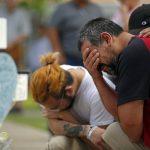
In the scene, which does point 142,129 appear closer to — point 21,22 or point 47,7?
point 21,22

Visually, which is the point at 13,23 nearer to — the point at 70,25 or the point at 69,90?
the point at 70,25

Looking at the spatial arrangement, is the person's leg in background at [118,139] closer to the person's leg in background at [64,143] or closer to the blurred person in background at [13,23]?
Answer: the person's leg in background at [64,143]

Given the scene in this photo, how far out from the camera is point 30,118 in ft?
38.1

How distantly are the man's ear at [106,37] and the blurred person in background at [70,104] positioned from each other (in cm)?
57

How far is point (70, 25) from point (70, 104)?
301 centimetres

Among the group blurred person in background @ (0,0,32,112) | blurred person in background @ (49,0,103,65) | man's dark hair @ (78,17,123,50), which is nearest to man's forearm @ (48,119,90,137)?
man's dark hair @ (78,17,123,50)

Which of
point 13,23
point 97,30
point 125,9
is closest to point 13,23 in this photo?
point 13,23

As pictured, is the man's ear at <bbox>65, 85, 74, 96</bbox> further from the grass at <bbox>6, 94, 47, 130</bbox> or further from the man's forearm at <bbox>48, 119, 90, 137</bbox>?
the grass at <bbox>6, 94, 47, 130</bbox>

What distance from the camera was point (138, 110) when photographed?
13.9ft

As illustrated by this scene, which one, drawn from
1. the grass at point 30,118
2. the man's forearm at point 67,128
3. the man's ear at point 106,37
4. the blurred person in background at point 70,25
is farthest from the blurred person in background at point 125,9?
the grass at point 30,118

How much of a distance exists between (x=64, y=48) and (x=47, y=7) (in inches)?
412

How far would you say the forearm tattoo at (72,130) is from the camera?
500 cm

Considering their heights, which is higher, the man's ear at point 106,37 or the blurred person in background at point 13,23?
the man's ear at point 106,37

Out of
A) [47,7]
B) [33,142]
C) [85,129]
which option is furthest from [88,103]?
[47,7]
